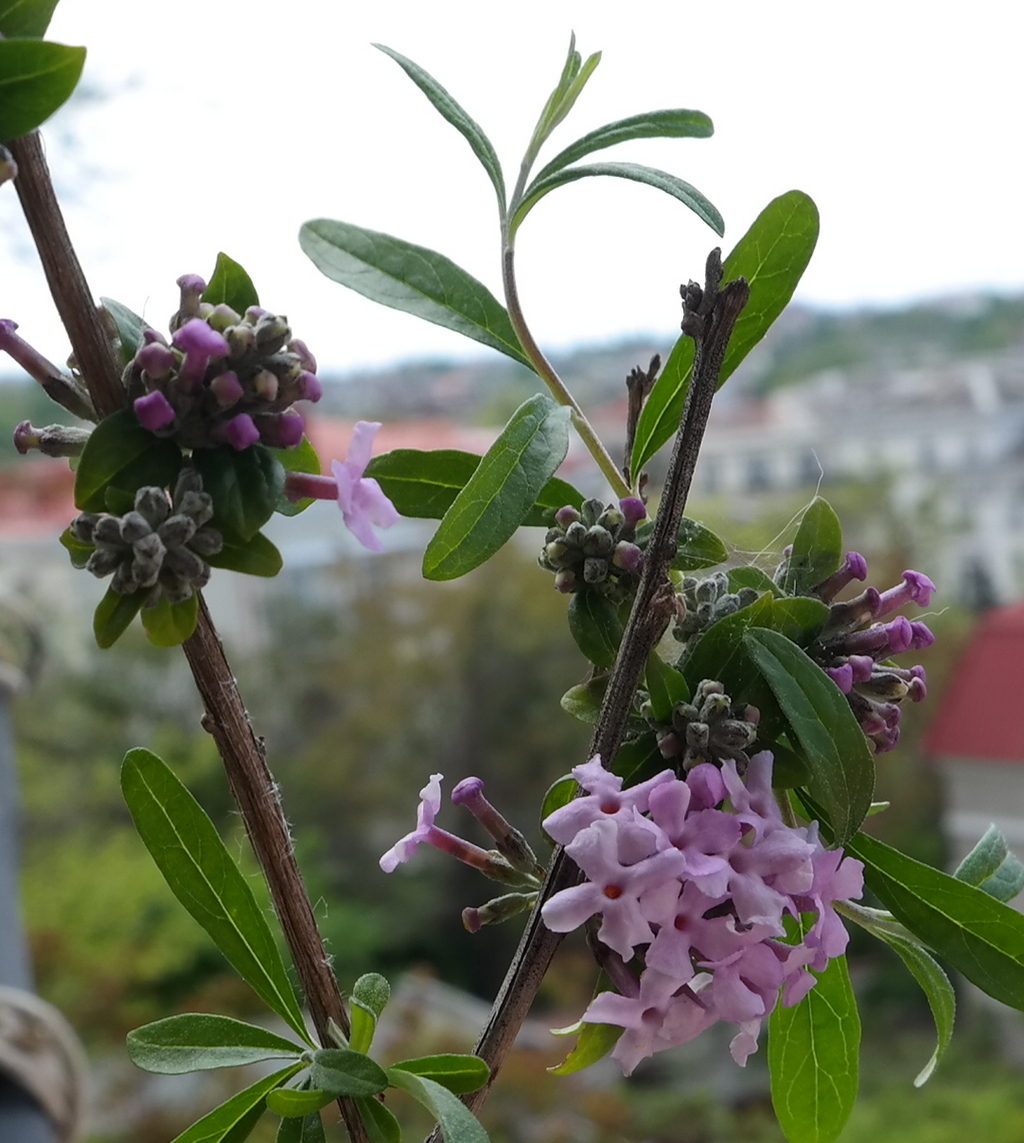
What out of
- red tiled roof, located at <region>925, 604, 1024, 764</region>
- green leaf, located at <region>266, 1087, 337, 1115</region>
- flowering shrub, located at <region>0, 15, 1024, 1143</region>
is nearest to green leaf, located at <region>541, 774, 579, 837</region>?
flowering shrub, located at <region>0, 15, 1024, 1143</region>

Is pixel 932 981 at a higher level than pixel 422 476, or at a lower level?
lower

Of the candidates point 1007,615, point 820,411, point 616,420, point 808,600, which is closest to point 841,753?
point 808,600

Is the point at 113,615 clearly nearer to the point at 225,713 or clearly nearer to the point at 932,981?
the point at 225,713

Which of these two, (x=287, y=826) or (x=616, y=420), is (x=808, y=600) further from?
(x=616, y=420)

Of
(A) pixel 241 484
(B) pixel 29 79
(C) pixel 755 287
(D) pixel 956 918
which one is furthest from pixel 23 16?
(D) pixel 956 918

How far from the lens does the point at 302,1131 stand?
38 cm

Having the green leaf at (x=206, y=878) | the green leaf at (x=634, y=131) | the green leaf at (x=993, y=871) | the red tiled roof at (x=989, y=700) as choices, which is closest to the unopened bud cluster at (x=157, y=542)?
the green leaf at (x=206, y=878)

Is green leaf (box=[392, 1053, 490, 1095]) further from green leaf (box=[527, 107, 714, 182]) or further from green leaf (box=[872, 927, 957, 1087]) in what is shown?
green leaf (box=[527, 107, 714, 182])

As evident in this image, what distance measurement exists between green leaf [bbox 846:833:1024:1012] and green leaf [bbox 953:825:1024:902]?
0.05 metres

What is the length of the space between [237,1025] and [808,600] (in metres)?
0.23

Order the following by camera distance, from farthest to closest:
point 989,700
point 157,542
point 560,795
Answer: point 989,700
point 560,795
point 157,542

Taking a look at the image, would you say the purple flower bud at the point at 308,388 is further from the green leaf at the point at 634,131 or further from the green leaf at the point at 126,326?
the green leaf at the point at 634,131

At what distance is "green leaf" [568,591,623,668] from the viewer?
0.38m

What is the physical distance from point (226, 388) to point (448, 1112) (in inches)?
8.1
